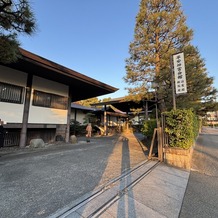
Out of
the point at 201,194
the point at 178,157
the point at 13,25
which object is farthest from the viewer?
the point at 178,157

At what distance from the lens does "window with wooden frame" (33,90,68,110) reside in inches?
308

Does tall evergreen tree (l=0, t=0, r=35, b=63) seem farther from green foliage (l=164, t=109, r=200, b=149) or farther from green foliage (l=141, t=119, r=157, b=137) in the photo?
green foliage (l=141, t=119, r=157, b=137)

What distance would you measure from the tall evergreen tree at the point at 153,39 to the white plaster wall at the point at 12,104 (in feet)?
20.9

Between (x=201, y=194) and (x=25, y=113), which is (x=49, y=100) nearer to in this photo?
(x=25, y=113)

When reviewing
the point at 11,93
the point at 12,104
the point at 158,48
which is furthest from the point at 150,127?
the point at 11,93

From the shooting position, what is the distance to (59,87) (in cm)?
898

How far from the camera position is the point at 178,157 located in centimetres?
507

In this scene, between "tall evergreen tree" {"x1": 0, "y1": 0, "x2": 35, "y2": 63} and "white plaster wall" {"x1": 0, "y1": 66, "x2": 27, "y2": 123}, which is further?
"white plaster wall" {"x1": 0, "y1": 66, "x2": 27, "y2": 123}

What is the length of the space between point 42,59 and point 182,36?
8666 mm

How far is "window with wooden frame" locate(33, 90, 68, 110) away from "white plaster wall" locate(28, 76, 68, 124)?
19cm

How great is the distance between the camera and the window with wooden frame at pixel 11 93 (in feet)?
21.5

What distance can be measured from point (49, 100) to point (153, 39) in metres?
8.01

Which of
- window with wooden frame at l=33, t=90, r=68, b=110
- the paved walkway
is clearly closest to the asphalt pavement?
the paved walkway

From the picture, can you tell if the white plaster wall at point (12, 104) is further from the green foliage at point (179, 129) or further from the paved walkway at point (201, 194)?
the paved walkway at point (201, 194)
